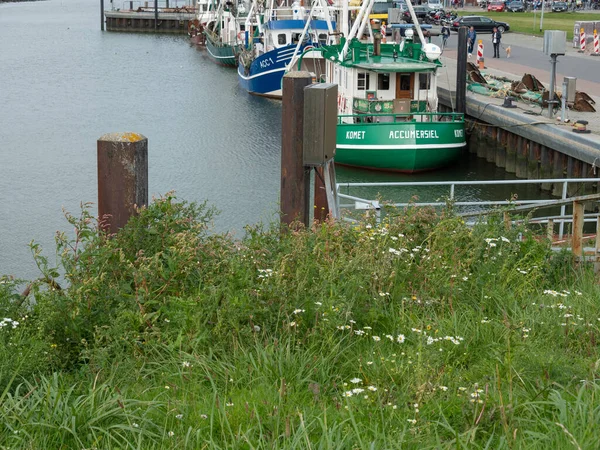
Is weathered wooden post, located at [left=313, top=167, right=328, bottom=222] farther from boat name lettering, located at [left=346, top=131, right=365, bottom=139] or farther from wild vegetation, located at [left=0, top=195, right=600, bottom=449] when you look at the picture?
boat name lettering, located at [left=346, top=131, right=365, bottom=139]

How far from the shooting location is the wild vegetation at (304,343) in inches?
181

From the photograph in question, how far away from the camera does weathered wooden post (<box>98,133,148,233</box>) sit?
734cm

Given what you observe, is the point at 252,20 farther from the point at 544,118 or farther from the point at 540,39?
the point at 544,118

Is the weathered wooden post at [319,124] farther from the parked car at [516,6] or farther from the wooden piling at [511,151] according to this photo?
the parked car at [516,6]

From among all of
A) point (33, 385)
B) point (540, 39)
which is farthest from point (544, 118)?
point (540, 39)

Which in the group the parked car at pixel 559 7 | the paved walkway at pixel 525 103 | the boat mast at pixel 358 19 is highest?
the parked car at pixel 559 7

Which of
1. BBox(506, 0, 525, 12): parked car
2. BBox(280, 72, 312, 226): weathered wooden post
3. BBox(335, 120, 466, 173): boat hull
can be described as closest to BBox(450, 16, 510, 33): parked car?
BBox(506, 0, 525, 12): parked car

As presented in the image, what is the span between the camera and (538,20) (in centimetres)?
7012

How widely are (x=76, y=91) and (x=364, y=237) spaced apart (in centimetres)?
3940

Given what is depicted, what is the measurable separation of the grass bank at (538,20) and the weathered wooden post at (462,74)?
86.1 ft

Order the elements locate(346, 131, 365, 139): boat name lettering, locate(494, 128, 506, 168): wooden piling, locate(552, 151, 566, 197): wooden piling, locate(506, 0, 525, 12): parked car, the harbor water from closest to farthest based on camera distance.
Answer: the harbor water < locate(552, 151, 566, 197): wooden piling < locate(346, 131, 365, 139): boat name lettering < locate(494, 128, 506, 168): wooden piling < locate(506, 0, 525, 12): parked car

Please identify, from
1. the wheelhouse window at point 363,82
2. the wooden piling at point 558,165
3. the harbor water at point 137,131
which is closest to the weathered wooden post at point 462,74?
the harbor water at point 137,131

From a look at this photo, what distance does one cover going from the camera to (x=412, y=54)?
27578 mm

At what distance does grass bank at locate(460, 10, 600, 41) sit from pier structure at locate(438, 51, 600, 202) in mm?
26029
